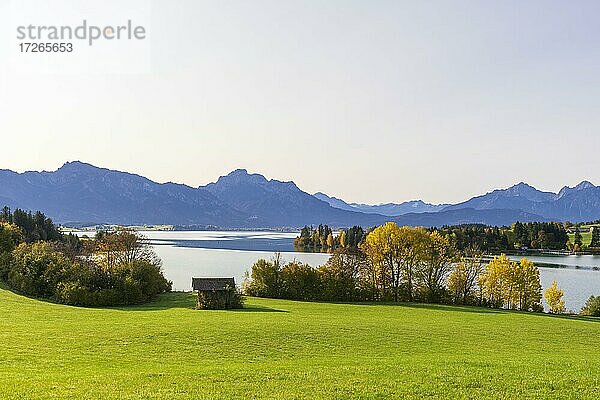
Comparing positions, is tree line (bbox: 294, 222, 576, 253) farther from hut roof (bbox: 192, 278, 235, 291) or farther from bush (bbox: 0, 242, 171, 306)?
hut roof (bbox: 192, 278, 235, 291)

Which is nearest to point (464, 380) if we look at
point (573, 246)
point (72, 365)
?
point (72, 365)

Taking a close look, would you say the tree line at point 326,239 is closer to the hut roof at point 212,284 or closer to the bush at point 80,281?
the bush at point 80,281

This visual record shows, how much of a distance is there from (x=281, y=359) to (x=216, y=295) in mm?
26362

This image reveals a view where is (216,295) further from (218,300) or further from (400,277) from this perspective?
(400,277)

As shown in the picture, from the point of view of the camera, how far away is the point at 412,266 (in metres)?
64.9

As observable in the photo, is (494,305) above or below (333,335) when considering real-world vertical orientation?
below

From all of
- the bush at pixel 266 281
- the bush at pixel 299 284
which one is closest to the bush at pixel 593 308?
the bush at pixel 299 284

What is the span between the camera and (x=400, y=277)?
6500cm

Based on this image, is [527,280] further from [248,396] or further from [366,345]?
[248,396]

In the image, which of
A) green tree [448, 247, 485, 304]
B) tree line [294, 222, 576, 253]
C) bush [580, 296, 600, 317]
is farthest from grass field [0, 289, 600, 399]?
tree line [294, 222, 576, 253]

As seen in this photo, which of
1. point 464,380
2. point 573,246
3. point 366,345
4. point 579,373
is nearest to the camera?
point 464,380

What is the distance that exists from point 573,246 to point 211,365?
174 metres

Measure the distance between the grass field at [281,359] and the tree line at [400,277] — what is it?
85.8 feet

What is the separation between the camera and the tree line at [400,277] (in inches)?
2403
